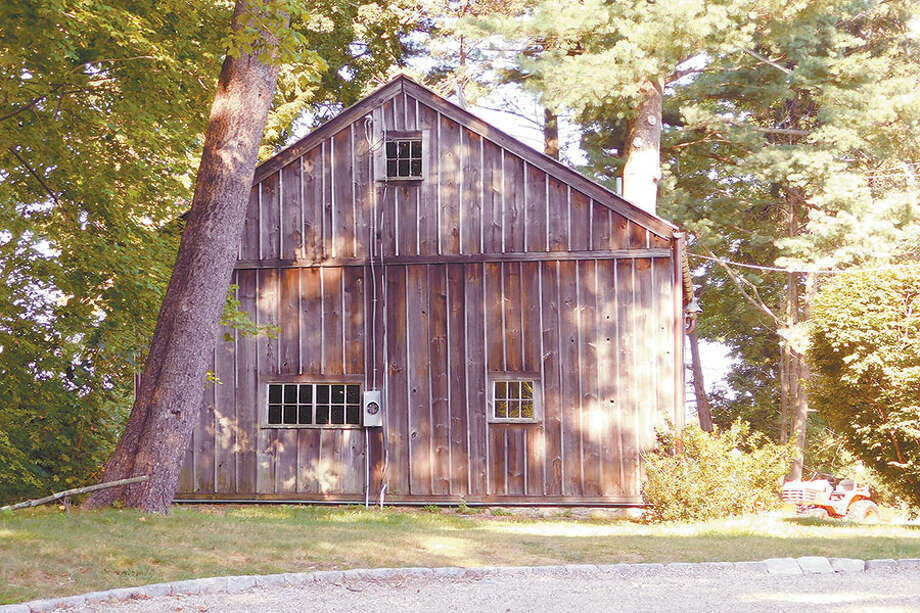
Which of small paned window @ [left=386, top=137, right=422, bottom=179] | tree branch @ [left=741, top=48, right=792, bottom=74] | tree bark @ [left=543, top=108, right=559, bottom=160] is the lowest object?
small paned window @ [left=386, top=137, right=422, bottom=179]

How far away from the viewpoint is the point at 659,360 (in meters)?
16.6

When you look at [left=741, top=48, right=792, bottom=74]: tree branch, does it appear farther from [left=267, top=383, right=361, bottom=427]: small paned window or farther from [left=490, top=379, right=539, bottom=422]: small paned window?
[left=267, top=383, right=361, bottom=427]: small paned window

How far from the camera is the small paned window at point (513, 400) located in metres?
16.8

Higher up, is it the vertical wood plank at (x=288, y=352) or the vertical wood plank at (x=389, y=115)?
the vertical wood plank at (x=389, y=115)

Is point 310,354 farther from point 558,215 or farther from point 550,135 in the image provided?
point 550,135

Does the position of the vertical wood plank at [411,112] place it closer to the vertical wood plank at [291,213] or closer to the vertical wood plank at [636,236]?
the vertical wood plank at [291,213]

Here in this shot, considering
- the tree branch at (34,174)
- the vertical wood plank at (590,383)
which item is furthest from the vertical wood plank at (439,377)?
the tree branch at (34,174)

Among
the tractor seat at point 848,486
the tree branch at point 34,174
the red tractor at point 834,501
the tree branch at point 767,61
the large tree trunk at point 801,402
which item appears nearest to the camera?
the tree branch at point 34,174

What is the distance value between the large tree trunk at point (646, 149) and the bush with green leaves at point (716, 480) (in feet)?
35.9

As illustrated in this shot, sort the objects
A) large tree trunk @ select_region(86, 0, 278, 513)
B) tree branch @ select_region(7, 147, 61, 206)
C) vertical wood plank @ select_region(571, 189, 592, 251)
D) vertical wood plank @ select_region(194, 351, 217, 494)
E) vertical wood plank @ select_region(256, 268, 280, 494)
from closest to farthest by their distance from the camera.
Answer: large tree trunk @ select_region(86, 0, 278, 513), tree branch @ select_region(7, 147, 61, 206), vertical wood plank @ select_region(571, 189, 592, 251), vertical wood plank @ select_region(256, 268, 280, 494), vertical wood plank @ select_region(194, 351, 217, 494)

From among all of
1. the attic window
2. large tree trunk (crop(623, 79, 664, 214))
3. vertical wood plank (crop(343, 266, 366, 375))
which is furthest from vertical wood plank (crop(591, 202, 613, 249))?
large tree trunk (crop(623, 79, 664, 214))

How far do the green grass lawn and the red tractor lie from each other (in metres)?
6.26

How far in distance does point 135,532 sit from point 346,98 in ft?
71.5

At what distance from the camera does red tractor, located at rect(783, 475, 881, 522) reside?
66.2 feet
